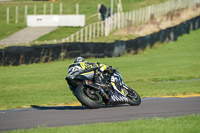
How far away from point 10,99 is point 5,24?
3024 cm

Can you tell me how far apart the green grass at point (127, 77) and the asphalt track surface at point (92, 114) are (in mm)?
1951

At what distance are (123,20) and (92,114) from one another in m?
27.6

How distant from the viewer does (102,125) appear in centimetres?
751

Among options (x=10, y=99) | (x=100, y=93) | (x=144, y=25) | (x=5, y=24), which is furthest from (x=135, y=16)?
(x=100, y=93)

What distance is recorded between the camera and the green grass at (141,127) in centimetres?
696

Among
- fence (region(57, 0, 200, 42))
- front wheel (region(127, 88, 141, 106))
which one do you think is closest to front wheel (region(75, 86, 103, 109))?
front wheel (region(127, 88, 141, 106))

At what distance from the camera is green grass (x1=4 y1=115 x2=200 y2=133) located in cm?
696

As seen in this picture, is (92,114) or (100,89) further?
(100,89)

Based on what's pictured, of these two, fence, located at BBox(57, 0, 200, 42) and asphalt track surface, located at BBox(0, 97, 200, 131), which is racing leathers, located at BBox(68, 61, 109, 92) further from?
fence, located at BBox(57, 0, 200, 42)

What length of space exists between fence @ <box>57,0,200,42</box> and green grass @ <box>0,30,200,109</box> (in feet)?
22.4

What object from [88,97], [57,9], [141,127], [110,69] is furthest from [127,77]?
[57,9]

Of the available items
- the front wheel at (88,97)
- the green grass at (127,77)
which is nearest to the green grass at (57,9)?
the green grass at (127,77)

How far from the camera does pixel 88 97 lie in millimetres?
9570

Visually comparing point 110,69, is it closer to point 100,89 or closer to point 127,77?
point 100,89
